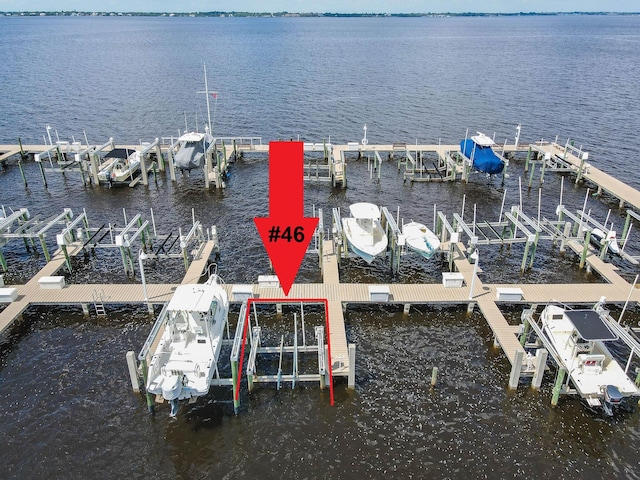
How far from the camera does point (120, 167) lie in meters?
47.8

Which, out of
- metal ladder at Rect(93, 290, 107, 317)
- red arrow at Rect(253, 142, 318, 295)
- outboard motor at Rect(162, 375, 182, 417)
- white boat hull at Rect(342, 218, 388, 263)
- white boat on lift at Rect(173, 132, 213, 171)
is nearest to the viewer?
red arrow at Rect(253, 142, 318, 295)

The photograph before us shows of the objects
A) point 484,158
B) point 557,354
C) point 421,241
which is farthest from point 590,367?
point 484,158

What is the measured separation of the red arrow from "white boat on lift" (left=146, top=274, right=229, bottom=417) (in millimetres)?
9141

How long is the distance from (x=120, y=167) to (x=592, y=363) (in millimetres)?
44444

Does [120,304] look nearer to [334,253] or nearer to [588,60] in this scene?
[334,253]

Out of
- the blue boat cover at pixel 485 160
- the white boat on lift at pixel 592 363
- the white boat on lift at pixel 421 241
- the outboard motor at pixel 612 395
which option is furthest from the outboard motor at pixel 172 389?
the blue boat cover at pixel 485 160

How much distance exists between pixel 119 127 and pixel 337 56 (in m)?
102

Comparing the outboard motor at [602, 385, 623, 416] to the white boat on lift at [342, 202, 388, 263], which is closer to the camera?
the outboard motor at [602, 385, 623, 416]

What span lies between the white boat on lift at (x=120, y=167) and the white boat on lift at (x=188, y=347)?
93.4 feet

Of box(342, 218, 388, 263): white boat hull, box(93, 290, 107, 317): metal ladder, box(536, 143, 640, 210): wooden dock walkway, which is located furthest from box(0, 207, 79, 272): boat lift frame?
box(536, 143, 640, 210): wooden dock walkway

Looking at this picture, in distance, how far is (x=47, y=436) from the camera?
65.9 ft

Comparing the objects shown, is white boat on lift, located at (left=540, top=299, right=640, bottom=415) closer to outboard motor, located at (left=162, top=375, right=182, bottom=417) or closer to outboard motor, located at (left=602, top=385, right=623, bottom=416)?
outboard motor, located at (left=602, top=385, right=623, bottom=416)

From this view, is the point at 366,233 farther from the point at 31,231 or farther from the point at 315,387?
the point at 31,231

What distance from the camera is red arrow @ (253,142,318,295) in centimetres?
1149
